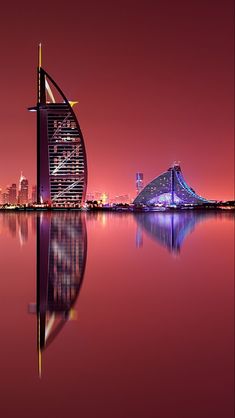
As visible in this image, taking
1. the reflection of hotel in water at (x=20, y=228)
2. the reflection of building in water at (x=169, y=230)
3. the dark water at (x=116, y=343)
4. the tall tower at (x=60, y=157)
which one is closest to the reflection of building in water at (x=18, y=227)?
the reflection of hotel in water at (x=20, y=228)

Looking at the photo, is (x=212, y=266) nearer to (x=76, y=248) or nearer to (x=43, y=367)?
(x=76, y=248)

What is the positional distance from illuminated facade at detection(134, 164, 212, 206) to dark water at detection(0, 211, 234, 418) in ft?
342

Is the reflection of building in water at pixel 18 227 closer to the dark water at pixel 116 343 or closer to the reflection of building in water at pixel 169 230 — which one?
the reflection of building in water at pixel 169 230

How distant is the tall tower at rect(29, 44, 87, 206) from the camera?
4311 inches

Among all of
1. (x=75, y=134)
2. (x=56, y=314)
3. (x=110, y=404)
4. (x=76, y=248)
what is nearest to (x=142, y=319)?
(x=56, y=314)

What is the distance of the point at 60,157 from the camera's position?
111 metres

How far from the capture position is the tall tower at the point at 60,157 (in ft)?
359

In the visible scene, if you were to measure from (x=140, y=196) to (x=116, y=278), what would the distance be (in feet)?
369

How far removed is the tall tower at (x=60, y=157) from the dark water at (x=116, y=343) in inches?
3836

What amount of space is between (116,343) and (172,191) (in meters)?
110

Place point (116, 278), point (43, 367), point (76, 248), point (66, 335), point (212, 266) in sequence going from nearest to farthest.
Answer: point (43, 367) → point (66, 335) → point (116, 278) → point (212, 266) → point (76, 248)

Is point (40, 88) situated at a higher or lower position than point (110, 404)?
higher

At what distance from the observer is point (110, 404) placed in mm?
4809

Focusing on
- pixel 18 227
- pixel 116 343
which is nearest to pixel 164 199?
pixel 18 227
